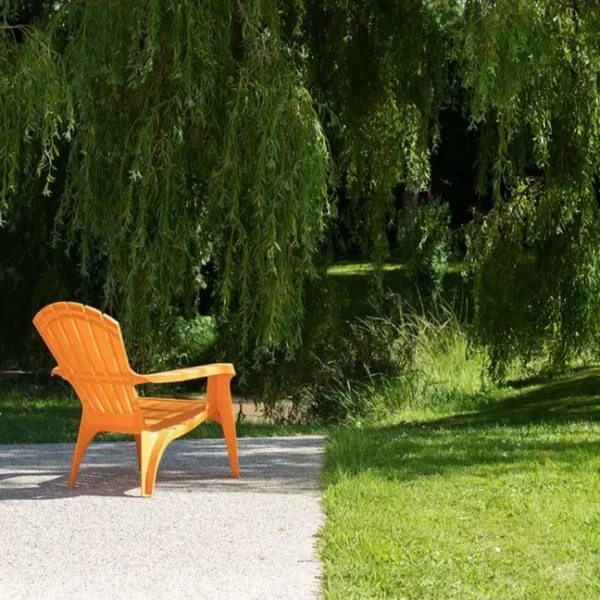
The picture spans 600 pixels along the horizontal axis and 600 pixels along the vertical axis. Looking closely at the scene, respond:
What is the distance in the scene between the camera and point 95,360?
6.12 m

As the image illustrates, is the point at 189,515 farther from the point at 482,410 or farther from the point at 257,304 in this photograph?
the point at 482,410

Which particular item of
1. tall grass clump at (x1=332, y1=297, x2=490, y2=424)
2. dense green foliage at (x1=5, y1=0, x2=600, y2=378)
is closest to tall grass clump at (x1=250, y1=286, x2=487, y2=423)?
tall grass clump at (x1=332, y1=297, x2=490, y2=424)

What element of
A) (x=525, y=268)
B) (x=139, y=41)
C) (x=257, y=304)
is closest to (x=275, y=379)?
(x=525, y=268)

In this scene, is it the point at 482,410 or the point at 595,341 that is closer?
the point at 595,341

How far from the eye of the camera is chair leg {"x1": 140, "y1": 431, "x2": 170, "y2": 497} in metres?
5.93

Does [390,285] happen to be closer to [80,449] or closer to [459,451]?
[459,451]

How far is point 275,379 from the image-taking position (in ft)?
33.6

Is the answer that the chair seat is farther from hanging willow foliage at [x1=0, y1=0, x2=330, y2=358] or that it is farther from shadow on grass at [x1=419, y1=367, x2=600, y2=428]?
shadow on grass at [x1=419, y1=367, x2=600, y2=428]

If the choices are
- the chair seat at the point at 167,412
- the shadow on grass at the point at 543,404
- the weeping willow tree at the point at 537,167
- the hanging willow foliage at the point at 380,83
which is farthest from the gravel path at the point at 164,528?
the shadow on grass at the point at 543,404

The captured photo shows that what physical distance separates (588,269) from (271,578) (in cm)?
620

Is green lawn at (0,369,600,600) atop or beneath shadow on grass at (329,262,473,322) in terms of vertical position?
beneath

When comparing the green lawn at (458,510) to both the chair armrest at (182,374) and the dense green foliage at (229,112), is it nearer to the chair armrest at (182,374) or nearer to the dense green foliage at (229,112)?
the chair armrest at (182,374)

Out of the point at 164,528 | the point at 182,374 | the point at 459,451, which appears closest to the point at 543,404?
the point at 459,451

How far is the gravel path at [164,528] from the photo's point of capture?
4.46 m
